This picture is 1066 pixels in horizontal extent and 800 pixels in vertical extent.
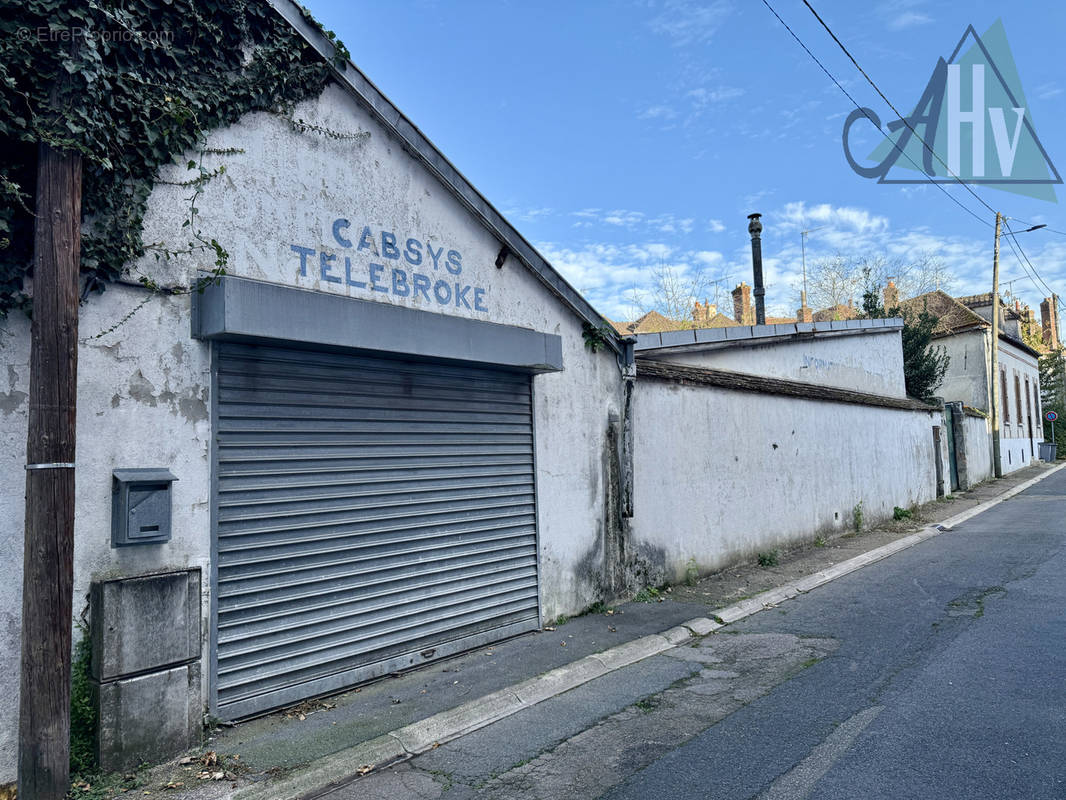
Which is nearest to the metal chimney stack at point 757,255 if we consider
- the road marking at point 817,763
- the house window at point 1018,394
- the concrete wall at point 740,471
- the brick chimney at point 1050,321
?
the concrete wall at point 740,471

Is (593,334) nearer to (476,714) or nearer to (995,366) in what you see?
(476,714)

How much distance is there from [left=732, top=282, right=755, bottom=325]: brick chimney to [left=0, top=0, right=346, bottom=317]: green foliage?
33058mm

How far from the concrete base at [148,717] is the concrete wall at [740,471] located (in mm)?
5253

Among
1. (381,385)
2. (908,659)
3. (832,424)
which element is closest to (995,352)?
(832,424)

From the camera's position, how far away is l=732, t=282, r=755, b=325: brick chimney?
3681 cm

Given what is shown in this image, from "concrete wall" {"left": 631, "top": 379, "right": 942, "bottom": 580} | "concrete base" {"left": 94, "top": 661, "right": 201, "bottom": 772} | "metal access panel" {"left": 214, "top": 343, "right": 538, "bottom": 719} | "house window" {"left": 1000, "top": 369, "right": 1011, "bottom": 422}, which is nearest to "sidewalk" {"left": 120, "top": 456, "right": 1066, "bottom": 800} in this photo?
"concrete base" {"left": 94, "top": 661, "right": 201, "bottom": 772}

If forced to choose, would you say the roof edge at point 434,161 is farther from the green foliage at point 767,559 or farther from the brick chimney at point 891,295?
the brick chimney at point 891,295

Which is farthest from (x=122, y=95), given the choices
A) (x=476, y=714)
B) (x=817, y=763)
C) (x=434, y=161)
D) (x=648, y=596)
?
(x=648, y=596)

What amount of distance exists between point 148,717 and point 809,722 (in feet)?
13.5

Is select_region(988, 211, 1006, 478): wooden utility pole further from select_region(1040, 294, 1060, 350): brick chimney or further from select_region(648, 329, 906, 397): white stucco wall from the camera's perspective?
select_region(1040, 294, 1060, 350): brick chimney

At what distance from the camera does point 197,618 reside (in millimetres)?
4465

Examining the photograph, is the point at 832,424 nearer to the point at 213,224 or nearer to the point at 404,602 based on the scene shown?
the point at 404,602

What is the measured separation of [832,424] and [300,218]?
11082mm

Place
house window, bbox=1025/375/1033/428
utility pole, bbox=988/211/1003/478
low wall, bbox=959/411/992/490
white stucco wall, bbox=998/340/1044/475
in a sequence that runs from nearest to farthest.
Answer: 1. low wall, bbox=959/411/992/490
2. utility pole, bbox=988/211/1003/478
3. white stucco wall, bbox=998/340/1044/475
4. house window, bbox=1025/375/1033/428
